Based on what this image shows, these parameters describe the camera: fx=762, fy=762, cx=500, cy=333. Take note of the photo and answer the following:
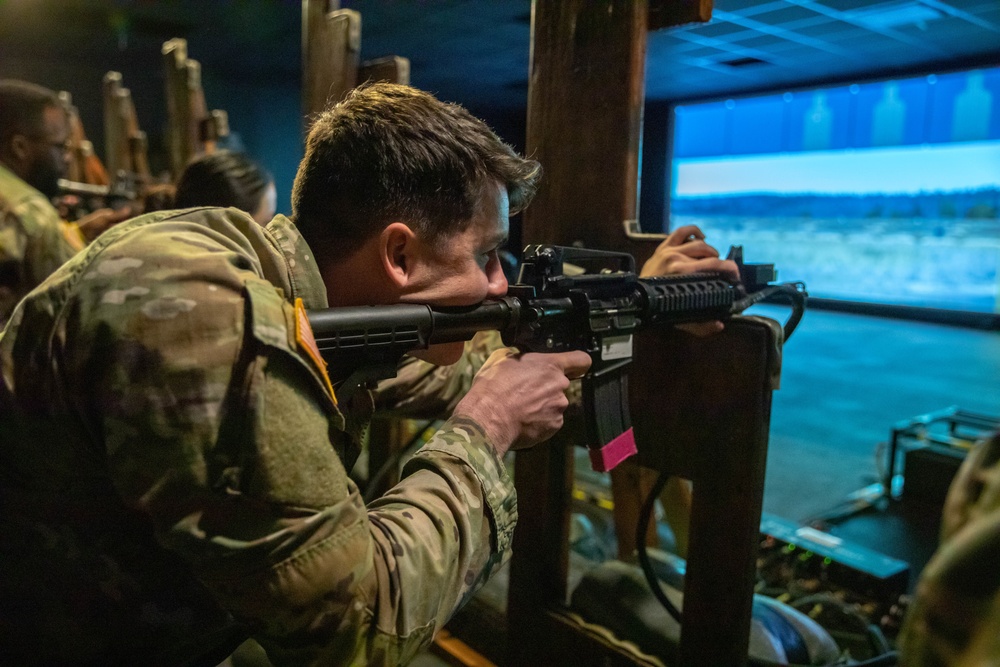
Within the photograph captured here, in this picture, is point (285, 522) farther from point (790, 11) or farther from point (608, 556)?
point (790, 11)

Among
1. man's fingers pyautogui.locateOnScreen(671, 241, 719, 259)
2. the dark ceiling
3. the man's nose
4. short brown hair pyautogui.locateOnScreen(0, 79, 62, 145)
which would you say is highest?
the dark ceiling

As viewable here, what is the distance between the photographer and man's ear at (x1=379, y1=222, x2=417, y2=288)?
3.25 feet

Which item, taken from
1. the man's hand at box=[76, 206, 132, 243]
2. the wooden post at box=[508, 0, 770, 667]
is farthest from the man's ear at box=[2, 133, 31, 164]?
the wooden post at box=[508, 0, 770, 667]

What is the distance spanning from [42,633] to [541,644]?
3.70 feet

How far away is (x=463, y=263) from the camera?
3.47ft

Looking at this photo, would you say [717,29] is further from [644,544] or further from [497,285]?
[497,285]

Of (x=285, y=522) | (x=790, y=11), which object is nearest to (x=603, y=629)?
(x=285, y=522)

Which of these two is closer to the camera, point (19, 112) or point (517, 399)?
point (517, 399)

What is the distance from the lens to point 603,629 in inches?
65.1

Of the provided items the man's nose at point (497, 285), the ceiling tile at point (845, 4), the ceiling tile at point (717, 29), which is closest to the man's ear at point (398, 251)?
the man's nose at point (497, 285)

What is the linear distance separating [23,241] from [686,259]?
2.32m

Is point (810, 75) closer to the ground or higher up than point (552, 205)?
higher up

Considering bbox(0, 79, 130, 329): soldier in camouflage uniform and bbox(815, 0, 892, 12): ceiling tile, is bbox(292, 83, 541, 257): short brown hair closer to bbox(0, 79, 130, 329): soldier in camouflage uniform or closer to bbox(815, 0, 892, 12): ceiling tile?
bbox(0, 79, 130, 329): soldier in camouflage uniform

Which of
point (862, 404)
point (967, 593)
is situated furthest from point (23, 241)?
point (862, 404)
